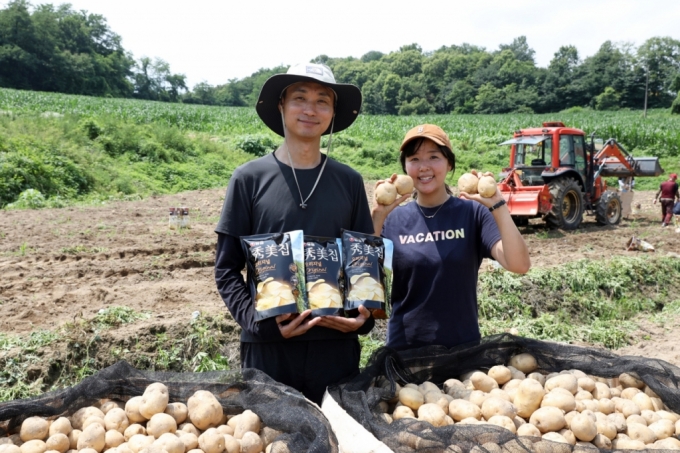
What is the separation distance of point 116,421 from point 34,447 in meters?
0.27

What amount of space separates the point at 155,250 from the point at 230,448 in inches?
285

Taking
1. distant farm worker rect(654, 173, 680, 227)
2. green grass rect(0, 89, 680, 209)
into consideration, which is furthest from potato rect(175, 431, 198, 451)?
distant farm worker rect(654, 173, 680, 227)

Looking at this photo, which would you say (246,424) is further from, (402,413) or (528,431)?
(528,431)

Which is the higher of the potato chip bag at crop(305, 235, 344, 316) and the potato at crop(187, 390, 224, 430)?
the potato chip bag at crop(305, 235, 344, 316)

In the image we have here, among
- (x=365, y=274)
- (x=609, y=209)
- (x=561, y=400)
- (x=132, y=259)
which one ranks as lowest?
(x=132, y=259)

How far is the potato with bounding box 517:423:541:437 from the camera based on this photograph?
2.07 meters

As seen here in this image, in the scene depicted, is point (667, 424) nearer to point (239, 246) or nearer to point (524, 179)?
point (239, 246)

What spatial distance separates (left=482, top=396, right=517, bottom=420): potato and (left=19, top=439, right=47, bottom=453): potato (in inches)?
63.4

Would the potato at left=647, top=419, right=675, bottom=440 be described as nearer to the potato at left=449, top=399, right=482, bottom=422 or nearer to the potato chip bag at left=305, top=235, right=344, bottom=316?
the potato at left=449, top=399, right=482, bottom=422

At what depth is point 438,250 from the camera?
2621 millimetres

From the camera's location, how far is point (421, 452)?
1.86 meters

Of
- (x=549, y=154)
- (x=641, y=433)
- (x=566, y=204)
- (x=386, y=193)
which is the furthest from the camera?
(x=549, y=154)

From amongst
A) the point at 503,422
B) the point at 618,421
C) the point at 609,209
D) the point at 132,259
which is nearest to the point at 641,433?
the point at 618,421

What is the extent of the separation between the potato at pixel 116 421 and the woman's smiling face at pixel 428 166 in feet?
5.24
